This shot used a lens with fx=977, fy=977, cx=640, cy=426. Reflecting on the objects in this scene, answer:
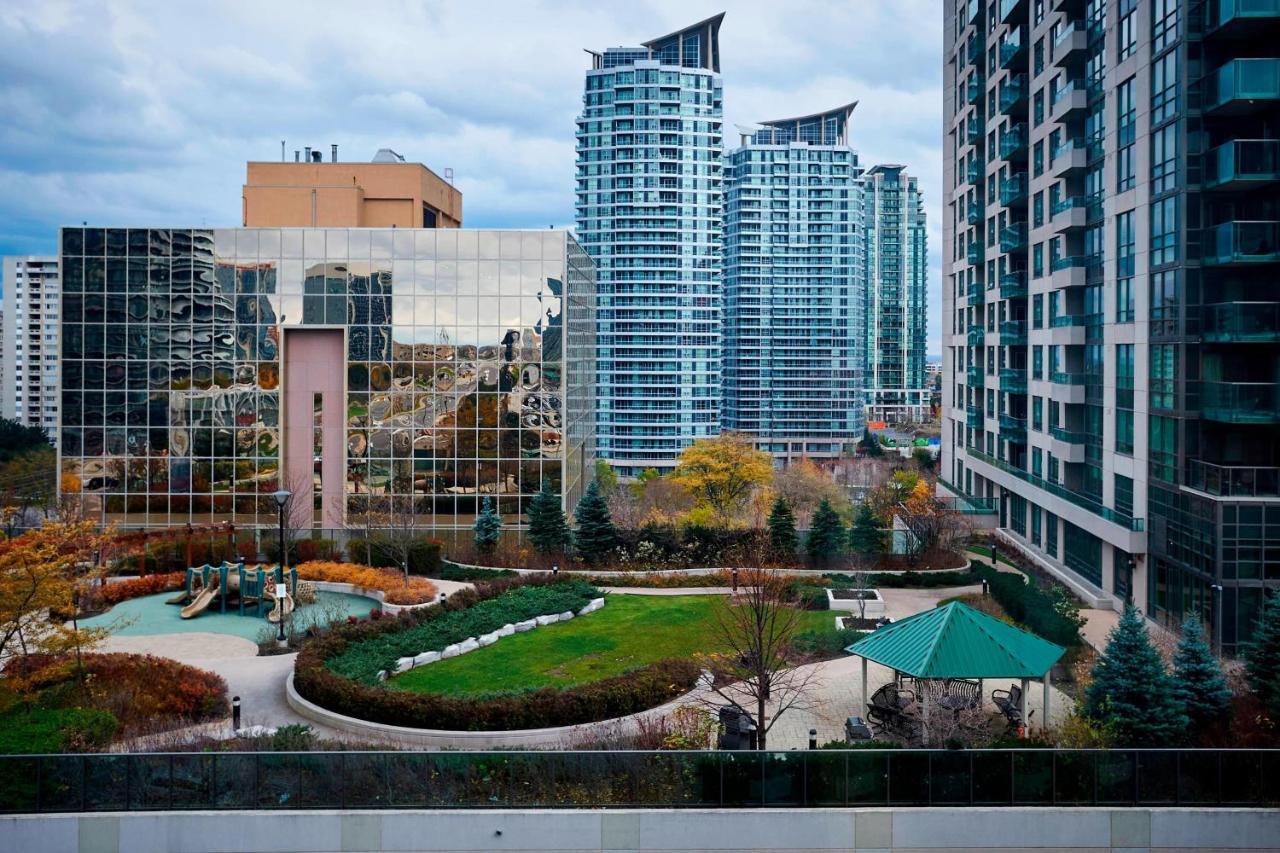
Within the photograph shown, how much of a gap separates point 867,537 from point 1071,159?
14464 mm

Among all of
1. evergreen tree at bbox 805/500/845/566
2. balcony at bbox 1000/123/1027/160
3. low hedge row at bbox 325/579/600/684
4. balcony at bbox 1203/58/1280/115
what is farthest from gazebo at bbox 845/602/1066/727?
balcony at bbox 1000/123/1027/160

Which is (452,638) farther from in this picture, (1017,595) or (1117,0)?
(1117,0)

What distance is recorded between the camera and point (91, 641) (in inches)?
712

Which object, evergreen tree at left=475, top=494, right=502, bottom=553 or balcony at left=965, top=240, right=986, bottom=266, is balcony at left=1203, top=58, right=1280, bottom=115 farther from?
evergreen tree at left=475, top=494, right=502, bottom=553

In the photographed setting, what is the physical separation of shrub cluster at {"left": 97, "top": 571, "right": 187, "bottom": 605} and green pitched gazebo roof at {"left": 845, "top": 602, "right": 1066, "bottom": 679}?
22347 mm

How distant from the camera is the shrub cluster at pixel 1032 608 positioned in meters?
21.9

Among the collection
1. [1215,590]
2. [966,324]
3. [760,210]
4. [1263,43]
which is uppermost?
[760,210]

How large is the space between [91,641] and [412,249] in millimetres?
24673

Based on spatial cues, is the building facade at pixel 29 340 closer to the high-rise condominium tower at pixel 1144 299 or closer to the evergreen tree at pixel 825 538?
the evergreen tree at pixel 825 538

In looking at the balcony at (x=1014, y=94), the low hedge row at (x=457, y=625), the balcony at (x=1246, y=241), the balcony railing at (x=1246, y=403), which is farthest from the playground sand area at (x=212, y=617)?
the balcony at (x=1014, y=94)

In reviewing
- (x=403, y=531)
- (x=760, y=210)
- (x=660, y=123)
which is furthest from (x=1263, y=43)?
(x=760, y=210)

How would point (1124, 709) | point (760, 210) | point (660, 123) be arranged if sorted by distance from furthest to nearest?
point (760, 210), point (660, 123), point (1124, 709)

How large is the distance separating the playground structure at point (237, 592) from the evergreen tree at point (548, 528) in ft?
28.5

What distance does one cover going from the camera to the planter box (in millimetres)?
27797
